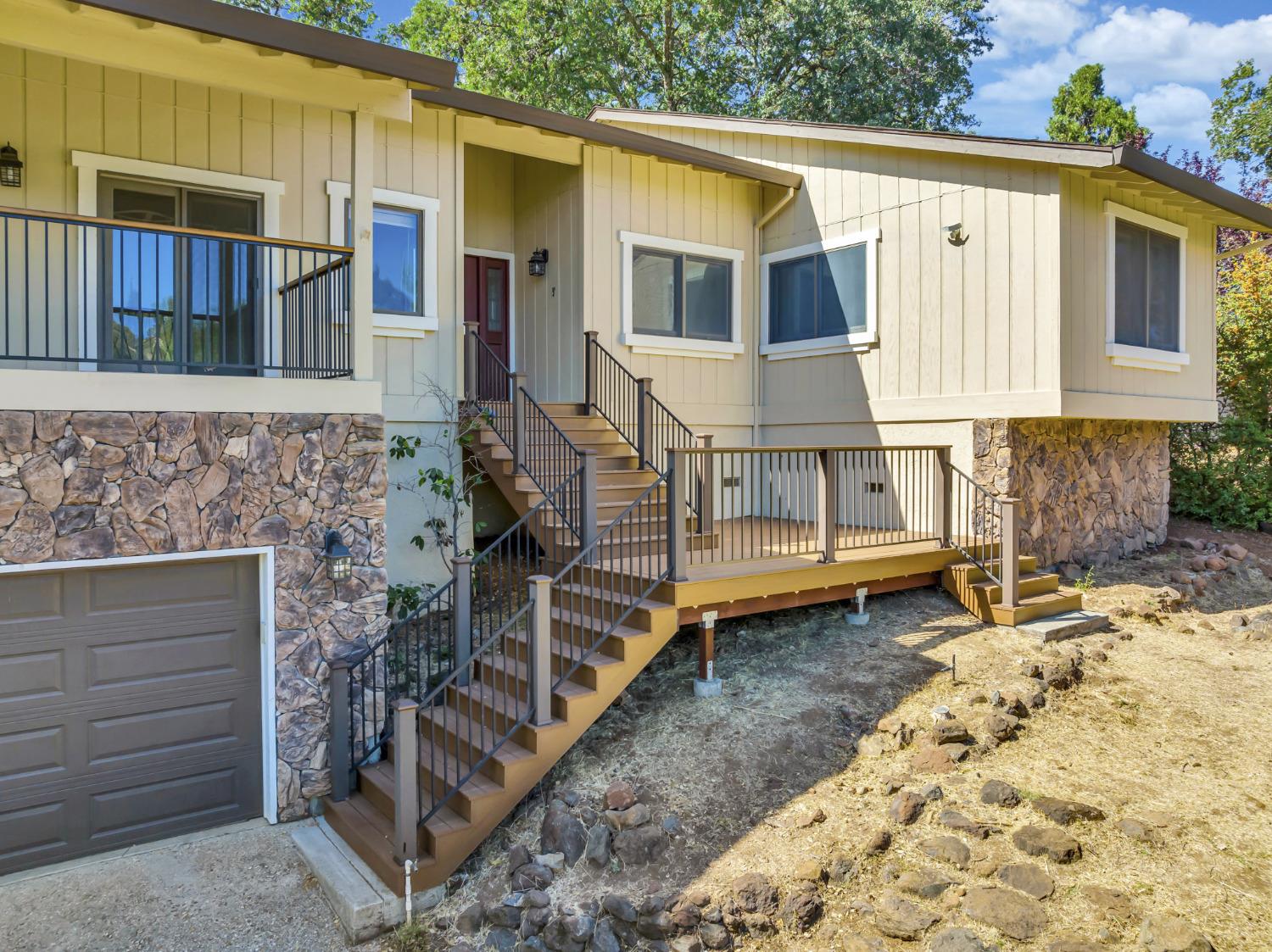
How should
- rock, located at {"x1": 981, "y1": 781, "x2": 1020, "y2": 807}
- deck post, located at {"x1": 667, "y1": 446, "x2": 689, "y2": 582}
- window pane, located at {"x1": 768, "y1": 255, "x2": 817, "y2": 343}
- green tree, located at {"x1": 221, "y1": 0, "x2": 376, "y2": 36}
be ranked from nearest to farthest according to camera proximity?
1. rock, located at {"x1": 981, "y1": 781, "x2": 1020, "y2": 807}
2. deck post, located at {"x1": 667, "y1": 446, "x2": 689, "y2": 582}
3. window pane, located at {"x1": 768, "y1": 255, "x2": 817, "y2": 343}
4. green tree, located at {"x1": 221, "y1": 0, "x2": 376, "y2": 36}

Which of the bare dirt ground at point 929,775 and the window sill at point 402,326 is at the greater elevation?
the window sill at point 402,326

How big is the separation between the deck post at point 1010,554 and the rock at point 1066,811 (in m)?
3.04

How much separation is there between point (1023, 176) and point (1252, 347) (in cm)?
641

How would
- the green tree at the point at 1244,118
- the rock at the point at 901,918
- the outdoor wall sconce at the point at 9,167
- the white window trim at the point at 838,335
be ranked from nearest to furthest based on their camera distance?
the rock at the point at 901,918 → the outdoor wall sconce at the point at 9,167 → the white window trim at the point at 838,335 → the green tree at the point at 1244,118

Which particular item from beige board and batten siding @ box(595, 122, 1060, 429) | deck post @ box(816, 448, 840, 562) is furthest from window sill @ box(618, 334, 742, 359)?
deck post @ box(816, 448, 840, 562)

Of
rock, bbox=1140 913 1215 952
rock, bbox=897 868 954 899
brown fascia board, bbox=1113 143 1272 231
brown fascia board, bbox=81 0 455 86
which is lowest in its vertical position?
rock, bbox=897 868 954 899

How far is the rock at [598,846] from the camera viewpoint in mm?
4629

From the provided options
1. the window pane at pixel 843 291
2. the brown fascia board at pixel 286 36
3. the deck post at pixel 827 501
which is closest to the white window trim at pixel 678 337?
the window pane at pixel 843 291

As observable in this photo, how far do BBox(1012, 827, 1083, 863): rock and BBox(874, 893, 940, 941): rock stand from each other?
0.74 metres

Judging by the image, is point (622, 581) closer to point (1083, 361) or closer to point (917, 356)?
point (917, 356)

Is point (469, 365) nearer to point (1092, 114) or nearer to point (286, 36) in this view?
point (286, 36)

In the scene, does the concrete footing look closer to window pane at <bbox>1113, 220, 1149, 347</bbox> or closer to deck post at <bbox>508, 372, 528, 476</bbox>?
deck post at <bbox>508, 372, 528, 476</bbox>

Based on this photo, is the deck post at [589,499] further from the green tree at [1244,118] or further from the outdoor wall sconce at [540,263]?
the green tree at [1244,118]

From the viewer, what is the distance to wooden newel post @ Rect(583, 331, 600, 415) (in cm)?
888
